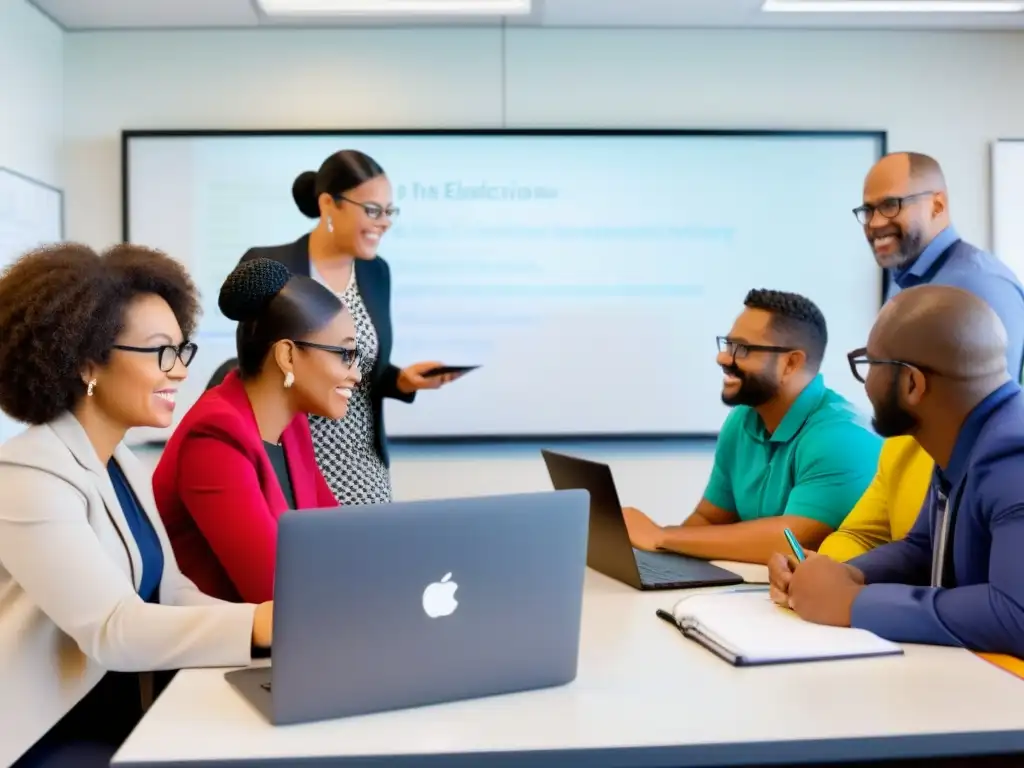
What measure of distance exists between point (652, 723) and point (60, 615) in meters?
0.79

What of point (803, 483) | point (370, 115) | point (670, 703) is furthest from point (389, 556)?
point (370, 115)

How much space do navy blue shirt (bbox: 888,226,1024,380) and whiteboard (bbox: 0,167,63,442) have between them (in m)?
2.65

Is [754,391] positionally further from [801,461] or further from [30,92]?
[30,92]

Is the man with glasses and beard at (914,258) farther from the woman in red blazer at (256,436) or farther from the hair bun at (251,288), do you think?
the hair bun at (251,288)

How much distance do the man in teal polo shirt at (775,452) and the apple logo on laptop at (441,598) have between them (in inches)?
38.4

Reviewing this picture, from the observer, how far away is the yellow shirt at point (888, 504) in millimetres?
1814

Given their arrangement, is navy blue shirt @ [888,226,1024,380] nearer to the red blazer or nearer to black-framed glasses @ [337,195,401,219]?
black-framed glasses @ [337,195,401,219]

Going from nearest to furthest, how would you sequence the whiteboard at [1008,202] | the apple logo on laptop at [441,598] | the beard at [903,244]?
the apple logo on laptop at [441,598], the beard at [903,244], the whiteboard at [1008,202]

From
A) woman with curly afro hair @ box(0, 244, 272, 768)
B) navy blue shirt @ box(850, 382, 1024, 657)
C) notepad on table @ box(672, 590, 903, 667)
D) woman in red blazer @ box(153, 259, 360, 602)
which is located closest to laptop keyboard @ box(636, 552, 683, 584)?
notepad on table @ box(672, 590, 903, 667)

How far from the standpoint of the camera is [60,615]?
1276 millimetres

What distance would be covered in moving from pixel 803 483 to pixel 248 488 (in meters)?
1.20

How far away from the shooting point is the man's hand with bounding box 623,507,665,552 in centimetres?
203

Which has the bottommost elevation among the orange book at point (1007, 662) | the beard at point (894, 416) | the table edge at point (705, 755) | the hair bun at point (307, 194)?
the table edge at point (705, 755)

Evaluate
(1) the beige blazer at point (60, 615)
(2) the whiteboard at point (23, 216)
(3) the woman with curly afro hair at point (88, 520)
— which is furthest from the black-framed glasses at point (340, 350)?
(2) the whiteboard at point (23, 216)
